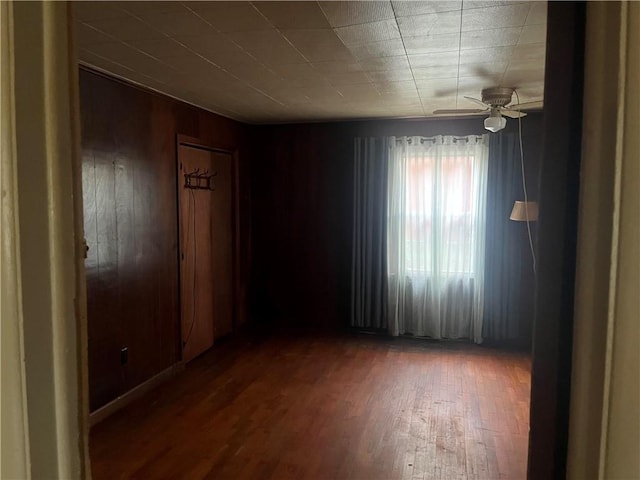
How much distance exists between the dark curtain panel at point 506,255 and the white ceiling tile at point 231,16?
3227mm

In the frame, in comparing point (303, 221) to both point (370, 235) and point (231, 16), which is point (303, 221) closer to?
point (370, 235)

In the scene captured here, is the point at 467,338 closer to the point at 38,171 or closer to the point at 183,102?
the point at 183,102

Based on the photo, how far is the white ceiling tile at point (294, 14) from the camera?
6.64ft

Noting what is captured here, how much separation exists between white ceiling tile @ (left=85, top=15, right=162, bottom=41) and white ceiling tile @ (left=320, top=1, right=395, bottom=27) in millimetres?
899

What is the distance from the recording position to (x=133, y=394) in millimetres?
3600

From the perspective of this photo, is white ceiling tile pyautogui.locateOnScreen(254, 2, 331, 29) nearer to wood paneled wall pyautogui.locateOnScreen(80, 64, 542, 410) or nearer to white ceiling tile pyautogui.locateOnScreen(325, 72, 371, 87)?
white ceiling tile pyautogui.locateOnScreen(325, 72, 371, 87)

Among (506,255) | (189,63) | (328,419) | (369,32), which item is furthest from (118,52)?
(506,255)

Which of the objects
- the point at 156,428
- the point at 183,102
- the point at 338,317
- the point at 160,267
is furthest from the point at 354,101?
the point at 156,428

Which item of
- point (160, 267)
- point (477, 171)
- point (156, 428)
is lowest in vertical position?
point (156, 428)

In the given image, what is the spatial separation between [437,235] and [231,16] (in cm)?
341

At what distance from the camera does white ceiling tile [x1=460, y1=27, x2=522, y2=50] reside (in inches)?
92.7

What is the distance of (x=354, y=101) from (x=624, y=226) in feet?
12.6

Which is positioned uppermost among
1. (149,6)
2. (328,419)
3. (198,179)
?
(149,6)

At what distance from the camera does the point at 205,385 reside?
3.90m
